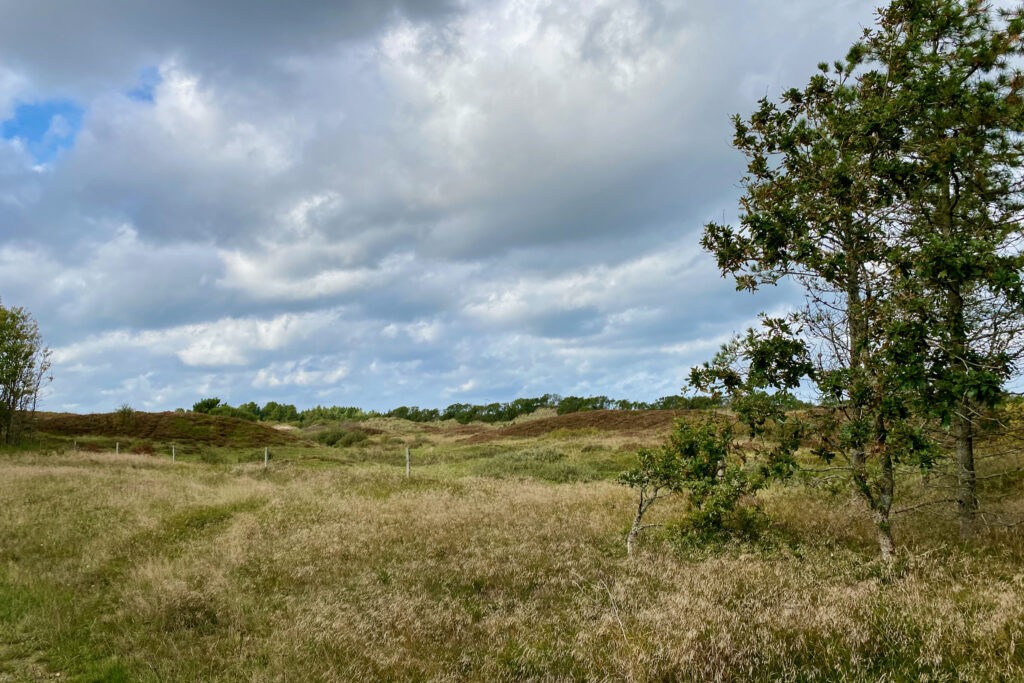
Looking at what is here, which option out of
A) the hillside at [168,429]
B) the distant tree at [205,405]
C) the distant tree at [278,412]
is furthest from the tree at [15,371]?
the distant tree at [278,412]

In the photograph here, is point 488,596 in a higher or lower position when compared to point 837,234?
lower

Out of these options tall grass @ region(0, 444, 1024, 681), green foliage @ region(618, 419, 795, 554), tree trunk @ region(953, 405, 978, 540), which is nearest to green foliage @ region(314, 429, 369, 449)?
tall grass @ region(0, 444, 1024, 681)

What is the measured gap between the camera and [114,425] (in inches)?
2072

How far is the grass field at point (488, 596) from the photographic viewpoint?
6.21 m

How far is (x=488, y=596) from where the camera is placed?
29.7 ft

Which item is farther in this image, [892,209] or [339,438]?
[339,438]

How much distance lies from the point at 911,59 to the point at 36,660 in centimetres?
1894

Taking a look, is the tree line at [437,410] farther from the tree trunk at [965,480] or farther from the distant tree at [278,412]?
the tree trunk at [965,480]

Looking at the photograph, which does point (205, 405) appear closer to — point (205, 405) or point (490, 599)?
point (205, 405)

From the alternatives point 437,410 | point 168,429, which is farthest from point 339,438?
point 437,410

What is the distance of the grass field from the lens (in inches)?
245

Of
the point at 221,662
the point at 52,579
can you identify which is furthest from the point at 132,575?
the point at 221,662

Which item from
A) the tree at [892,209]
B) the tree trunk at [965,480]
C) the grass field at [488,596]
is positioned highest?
the tree at [892,209]

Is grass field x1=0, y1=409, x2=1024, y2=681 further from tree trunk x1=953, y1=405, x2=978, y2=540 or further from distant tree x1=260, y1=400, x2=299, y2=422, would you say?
distant tree x1=260, y1=400, x2=299, y2=422
